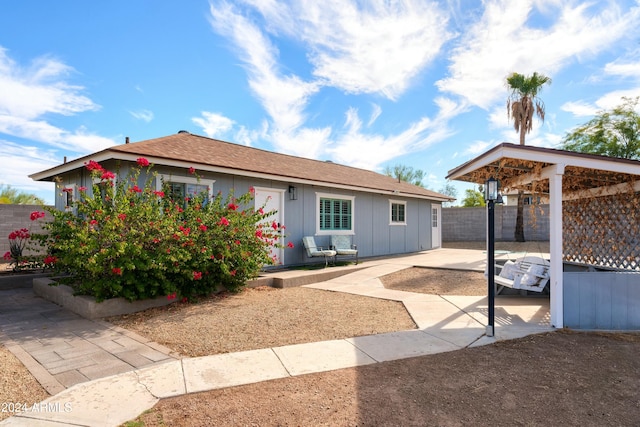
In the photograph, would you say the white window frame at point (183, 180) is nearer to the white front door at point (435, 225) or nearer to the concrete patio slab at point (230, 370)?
the concrete patio slab at point (230, 370)

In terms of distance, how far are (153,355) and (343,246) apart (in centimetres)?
778

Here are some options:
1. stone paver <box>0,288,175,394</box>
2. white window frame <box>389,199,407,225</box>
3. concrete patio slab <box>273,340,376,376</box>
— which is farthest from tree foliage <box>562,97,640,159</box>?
stone paver <box>0,288,175,394</box>

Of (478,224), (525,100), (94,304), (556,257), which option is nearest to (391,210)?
(556,257)

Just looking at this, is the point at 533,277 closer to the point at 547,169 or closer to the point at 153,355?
the point at 547,169

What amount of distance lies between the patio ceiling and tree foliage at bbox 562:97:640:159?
18.7 m

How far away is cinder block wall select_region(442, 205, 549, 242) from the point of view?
20153mm

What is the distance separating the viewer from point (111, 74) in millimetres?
9703

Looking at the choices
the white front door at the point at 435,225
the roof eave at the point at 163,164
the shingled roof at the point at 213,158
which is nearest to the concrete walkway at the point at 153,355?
the roof eave at the point at 163,164

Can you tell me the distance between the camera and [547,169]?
5.27 meters

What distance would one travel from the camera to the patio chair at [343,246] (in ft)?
34.8

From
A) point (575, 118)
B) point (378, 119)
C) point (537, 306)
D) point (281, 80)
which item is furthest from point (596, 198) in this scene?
point (575, 118)

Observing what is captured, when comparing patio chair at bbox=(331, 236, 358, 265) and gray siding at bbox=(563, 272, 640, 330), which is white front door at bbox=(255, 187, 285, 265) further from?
gray siding at bbox=(563, 272, 640, 330)

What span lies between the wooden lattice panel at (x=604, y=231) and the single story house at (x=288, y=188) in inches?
242

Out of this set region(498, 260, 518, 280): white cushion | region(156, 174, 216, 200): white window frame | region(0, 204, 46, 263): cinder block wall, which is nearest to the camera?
region(498, 260, 518, 280): white cushion
